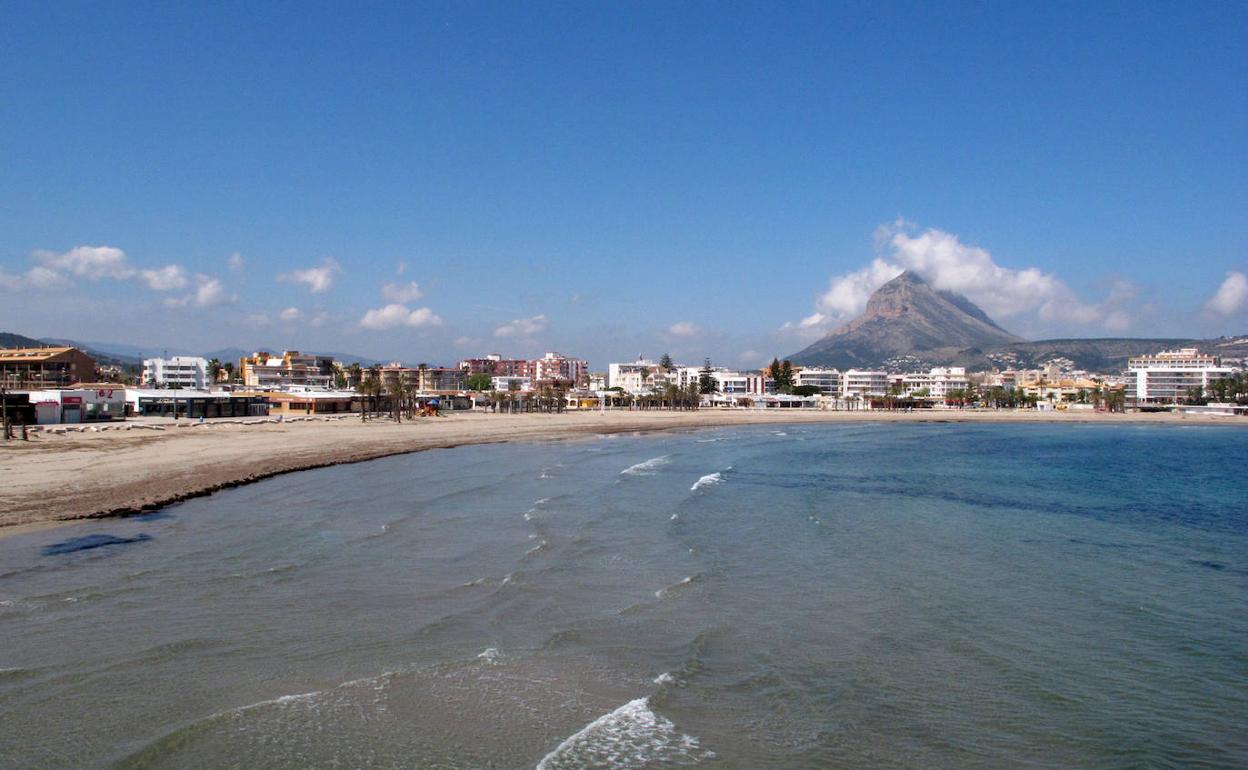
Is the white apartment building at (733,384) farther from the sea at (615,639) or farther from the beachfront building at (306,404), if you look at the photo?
the sea at (615,639)

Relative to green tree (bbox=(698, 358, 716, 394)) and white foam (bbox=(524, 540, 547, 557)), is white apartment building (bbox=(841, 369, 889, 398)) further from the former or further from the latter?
white foam (bbox=(524, 540, 547, 557))

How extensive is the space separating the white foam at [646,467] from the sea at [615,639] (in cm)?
1080

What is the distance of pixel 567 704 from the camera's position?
29.0 feet

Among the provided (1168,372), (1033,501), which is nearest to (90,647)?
(1033,501)

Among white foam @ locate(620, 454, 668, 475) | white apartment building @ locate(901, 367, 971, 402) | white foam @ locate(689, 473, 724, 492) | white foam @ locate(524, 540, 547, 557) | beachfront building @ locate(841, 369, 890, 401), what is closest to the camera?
white foam @ locate(524, 540, 547, 557)

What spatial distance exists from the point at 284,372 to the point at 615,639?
154 meters

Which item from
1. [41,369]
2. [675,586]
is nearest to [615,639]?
[675,586]

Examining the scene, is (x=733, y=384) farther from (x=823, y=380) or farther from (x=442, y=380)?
(x=442, y=380)

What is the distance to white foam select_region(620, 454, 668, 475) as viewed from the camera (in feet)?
115

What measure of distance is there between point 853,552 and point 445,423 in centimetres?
5791

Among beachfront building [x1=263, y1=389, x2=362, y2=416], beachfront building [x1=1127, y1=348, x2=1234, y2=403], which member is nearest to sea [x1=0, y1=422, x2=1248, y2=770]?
beachfront building [x1=263, y1=389, x2=362, y2=416]

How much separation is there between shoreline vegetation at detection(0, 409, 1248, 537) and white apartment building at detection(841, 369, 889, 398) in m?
118

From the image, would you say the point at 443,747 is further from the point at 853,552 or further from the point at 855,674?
the point at 853,552

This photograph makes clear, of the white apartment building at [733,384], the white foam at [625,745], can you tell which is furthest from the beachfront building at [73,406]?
the white apartment building at [733,384]
